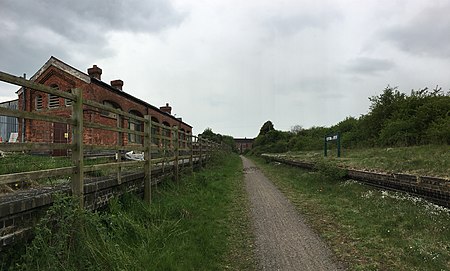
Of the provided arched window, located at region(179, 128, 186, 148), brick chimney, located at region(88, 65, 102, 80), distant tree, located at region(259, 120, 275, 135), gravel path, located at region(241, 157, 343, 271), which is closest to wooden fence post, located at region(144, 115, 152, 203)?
gravel path, located at region(241, 157, 343, 271)

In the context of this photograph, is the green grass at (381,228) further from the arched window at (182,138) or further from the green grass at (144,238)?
the arched window at (182,138)

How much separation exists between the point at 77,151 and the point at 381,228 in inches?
179

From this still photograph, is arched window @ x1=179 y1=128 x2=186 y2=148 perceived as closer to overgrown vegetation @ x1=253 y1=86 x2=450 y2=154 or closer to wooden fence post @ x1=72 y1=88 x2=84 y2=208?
wooden fence post @ x1=72 y1=88 x2=84 y2=208

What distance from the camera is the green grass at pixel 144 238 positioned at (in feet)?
9.16

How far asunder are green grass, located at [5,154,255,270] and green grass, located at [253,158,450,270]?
4.49ft

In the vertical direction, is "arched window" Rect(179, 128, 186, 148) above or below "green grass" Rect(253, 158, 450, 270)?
above

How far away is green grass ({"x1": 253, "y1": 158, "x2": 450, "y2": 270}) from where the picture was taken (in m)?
3.60

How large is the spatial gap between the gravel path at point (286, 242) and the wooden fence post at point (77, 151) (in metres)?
2.28

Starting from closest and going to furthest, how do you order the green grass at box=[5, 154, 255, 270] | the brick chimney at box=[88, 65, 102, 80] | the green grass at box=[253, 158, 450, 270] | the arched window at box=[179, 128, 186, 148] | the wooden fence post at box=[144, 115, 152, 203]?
the green grass at box=[5, 154, 255, 270] → the green grass at box=[253, 158, 450, 270] → the wooden fence post at box=[144, 115, 152, 203] → the arched window at box=[179, 128, 186, 148] → the brick chimney at box=[88, 65, 102, 80]

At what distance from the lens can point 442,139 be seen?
1520 cm

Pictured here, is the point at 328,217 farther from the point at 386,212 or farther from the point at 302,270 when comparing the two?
the point at 302,270

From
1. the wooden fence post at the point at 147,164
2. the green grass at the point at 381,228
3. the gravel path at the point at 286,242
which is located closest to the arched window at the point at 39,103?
the wooden fence post at the point at 147,164

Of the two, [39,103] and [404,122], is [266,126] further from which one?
[39,103]

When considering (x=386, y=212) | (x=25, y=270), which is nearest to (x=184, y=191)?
(x=386, y=212)
